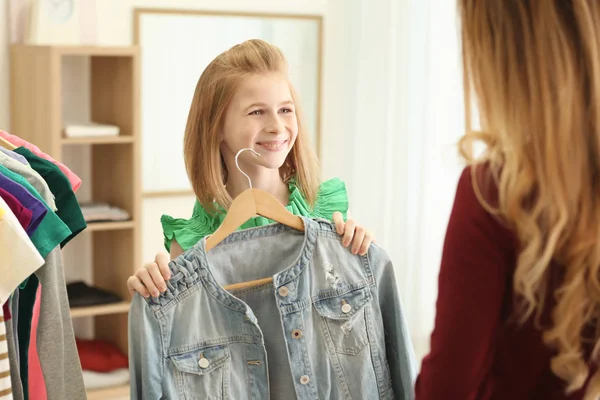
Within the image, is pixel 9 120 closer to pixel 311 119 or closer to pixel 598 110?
pixel 311 119

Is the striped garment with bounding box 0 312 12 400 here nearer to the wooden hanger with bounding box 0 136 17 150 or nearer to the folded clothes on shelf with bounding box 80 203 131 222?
the wooden hanger with bounding box 0 136 17 150

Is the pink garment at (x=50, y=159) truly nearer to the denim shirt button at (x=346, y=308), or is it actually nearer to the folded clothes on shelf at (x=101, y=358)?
the denim shirt button at (x=346, y=308)

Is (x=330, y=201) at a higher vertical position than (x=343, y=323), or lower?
higher

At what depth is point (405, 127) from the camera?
13.4ft

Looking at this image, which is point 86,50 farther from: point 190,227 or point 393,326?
point 393,326

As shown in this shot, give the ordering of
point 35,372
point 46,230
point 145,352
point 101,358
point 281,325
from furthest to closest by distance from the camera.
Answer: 1. point 101,358
2. point 35,372
3. point 46,230
4. point 281,325
5. point 145,352

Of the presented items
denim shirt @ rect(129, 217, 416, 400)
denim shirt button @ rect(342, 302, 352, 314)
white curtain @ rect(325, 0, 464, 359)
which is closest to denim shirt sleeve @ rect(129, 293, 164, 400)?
denim shirt @ rect(129, 217, 416, 400)

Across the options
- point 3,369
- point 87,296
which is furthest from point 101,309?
point 3,369

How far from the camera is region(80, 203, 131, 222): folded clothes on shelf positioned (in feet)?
11.9

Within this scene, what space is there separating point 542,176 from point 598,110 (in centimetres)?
10

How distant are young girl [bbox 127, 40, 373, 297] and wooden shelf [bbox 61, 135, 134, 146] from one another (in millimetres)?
1600

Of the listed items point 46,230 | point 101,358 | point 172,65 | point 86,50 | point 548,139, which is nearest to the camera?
point 548,139

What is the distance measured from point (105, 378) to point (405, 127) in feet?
6.01

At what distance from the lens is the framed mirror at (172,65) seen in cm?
397
